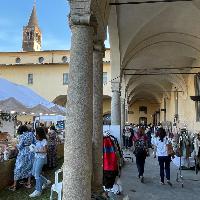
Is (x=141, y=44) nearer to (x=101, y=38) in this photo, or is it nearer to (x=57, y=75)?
(x=101, y=38)

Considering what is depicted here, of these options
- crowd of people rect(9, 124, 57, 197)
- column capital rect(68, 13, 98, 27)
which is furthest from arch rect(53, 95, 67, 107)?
column capital rect(68, 13, 98, 27)

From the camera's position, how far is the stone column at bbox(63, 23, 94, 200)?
4.31m

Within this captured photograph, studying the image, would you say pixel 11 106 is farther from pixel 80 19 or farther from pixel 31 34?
pixel 31 34

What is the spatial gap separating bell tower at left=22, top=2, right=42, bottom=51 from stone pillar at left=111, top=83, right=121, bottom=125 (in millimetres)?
41492

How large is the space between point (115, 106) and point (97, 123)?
24.1ft

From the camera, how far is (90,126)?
455cm

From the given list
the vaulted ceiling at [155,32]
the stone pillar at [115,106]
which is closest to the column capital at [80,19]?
the vaulted ceiling at [155,32]

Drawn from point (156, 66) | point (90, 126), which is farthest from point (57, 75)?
point (90, 126)

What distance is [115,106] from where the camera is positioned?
44.5ft

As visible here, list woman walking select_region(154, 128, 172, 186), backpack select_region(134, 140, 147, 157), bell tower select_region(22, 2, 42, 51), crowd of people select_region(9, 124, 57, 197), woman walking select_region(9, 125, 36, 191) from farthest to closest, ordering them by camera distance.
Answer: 1. bell tower select_region(22, 2, 42, 51)
2. backpack select_region(134, 140, 147, 157)
3. woman walking select_region(154, 128, 172, 186)
4. woman walking select_region(9, 125, 36, 191)
5. crowd of people select_region(9, 124, 57, 197)

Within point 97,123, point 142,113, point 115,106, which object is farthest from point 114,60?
point 142,113

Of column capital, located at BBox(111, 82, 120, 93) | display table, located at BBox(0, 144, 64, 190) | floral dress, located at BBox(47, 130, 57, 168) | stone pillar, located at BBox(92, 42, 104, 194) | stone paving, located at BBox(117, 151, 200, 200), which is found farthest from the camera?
column capital, located at BBox(111, 82, 120, 93)

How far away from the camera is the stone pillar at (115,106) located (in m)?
13.3

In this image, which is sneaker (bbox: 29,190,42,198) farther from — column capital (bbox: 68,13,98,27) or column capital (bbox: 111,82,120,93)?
column capital (bbox: 111,82,120,93)
